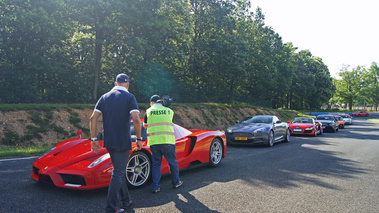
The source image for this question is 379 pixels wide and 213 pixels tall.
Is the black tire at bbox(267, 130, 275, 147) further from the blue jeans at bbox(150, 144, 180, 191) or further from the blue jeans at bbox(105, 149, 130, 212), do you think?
the blue jeans at bbox(105, 149, 130, 212)

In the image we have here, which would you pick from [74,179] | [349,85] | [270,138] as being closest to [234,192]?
[74,179]

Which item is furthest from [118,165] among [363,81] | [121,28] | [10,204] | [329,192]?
[363,81]

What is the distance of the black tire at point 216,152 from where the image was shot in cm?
698

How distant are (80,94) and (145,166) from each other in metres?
15.9

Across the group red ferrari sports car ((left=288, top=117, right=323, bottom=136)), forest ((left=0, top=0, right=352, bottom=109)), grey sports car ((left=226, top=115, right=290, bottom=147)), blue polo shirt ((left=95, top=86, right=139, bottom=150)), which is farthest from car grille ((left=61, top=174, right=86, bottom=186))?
Result: red ferrari sports car ((left=288, top=117, right=323, bottom=136))

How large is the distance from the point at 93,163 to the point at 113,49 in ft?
63.1

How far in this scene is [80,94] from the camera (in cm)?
1948

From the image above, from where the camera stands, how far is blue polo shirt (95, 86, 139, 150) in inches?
145

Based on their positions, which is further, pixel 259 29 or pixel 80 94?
pixel 259 29

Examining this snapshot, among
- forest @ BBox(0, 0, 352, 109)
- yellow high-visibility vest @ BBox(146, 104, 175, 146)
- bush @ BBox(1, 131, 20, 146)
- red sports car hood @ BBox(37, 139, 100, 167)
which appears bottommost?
bush @ BBox(1, 131, 20, 146)

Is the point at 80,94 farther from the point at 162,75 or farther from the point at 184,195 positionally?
the point at 184,195

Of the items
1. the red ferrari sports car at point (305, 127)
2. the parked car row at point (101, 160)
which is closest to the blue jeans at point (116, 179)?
the parked car row at point (101, 160)

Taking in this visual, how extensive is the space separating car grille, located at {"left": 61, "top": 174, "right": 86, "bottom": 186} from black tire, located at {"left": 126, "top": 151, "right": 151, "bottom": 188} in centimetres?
80

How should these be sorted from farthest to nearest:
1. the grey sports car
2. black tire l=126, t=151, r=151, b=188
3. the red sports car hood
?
1. the grey sports car
2. black tire l=126, t=151, r=151, b=188
3. the red sports car hood
